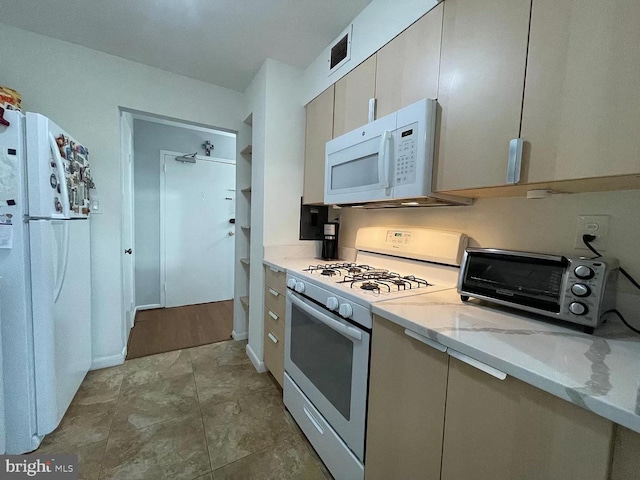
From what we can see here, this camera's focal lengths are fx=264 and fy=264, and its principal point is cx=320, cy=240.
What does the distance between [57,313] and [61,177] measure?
75cm

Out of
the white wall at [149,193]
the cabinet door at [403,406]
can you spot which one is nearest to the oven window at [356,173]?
→ the cabinet door at [403,406]

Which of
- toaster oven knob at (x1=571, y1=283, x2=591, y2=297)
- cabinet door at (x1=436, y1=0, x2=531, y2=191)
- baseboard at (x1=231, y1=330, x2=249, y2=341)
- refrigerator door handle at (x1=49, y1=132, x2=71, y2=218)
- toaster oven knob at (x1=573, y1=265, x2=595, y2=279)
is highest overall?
cabinet door at (x1=436, y1=0, x2=531, y2=191)

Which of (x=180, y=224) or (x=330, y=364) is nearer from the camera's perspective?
(x=330, y=364)

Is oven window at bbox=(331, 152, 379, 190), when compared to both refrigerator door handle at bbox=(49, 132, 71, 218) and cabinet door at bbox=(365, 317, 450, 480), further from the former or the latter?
refrigerator door handle at bbox=(49, 132, 71, 218)

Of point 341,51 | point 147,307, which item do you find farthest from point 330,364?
point 147,307

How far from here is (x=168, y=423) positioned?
5.22 ft

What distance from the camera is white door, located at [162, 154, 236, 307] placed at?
3.50m

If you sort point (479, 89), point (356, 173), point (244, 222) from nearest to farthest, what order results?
point (479, 89) → point (356, 173) → point (244, 222)

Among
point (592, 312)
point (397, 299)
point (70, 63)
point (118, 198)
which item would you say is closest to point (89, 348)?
point (118, 198)

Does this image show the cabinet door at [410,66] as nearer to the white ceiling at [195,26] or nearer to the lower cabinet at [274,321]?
the white ceiling at [195,26]

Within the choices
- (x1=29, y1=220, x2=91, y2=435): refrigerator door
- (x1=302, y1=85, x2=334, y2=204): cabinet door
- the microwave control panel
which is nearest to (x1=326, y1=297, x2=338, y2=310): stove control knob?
the microwave control panel

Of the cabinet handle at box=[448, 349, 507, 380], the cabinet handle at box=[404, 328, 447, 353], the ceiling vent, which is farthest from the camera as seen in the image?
the ceiling vent

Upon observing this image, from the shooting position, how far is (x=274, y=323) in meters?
1.91

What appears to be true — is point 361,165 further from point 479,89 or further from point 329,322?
point 329,322
